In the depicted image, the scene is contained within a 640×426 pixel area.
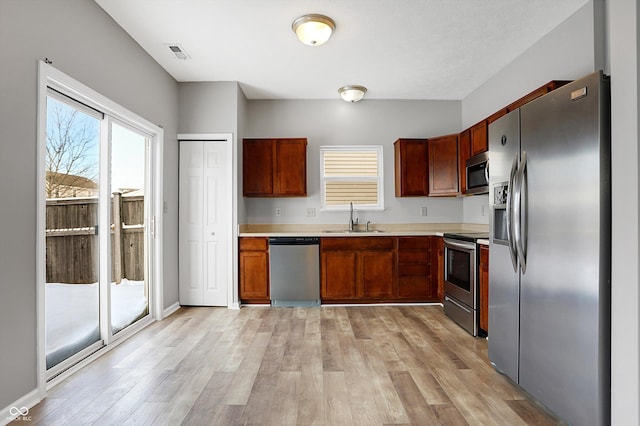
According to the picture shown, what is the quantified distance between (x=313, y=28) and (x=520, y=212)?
2.13 metres

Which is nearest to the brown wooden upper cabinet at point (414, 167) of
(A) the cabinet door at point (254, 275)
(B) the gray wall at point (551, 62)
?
(B) the gray wall at point (551, 62)

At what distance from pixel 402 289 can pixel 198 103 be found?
3.43 metres

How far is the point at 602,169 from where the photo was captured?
1.56 meters

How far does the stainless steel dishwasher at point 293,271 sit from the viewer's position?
4.21 meters

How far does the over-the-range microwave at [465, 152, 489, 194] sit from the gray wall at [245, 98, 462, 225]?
3.50 feet

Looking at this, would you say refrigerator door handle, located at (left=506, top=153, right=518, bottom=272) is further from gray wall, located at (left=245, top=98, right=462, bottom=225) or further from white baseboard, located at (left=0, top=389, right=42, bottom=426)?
white baseboard, located at (left=0, top=389, right=42, bottom=426)

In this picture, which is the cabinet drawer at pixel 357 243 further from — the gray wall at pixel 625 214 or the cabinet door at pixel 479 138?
the gray wall at pixel 625 214

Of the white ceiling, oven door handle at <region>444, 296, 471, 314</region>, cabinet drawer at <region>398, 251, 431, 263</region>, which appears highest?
the white ceiling

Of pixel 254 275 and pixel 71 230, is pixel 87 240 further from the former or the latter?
pixel 254 275

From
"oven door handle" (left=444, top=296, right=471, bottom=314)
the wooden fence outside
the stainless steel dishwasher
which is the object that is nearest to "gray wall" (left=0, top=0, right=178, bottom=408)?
the wooden fence outside

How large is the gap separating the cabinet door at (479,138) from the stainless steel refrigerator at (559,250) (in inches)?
52.0

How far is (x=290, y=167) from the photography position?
4508mm

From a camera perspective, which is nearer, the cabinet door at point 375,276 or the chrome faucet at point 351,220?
the cabinet door at point 375,276
